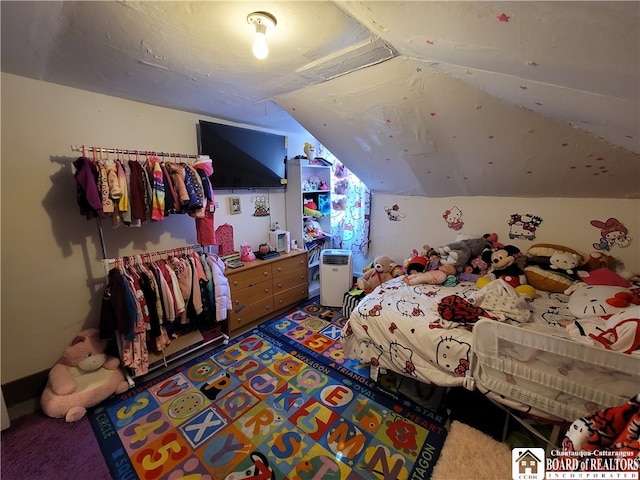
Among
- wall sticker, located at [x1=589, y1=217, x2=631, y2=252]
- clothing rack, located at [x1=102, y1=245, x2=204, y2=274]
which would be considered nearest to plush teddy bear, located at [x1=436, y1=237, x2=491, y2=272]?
wall sticker, located at [x1=589, y1=217, x2=631, y2=252]

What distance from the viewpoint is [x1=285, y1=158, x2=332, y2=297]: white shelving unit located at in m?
3.31

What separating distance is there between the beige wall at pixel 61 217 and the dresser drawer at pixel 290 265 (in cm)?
106

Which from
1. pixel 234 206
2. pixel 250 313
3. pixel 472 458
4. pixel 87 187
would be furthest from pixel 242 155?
pixel 472 458

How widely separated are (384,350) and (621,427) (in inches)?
44.0

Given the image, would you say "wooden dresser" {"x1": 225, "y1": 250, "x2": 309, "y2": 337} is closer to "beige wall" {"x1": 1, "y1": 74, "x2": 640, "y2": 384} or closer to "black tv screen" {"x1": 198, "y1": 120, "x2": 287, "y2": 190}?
"beige wall" {"x1": 1, "y1": 74, "x2": 640, "y2": 384}

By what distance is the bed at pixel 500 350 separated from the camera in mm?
1118

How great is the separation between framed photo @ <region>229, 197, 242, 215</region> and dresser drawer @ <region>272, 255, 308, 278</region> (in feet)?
2.39

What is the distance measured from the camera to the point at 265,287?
9.65 ft

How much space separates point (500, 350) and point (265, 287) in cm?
220

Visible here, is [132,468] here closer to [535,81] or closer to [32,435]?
[32,435]

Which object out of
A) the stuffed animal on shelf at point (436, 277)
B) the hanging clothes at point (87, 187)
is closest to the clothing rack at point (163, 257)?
the hanging clothes at point (87, 187)

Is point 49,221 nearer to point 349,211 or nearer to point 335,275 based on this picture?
point 335,275

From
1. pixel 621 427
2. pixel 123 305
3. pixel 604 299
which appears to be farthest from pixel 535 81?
pixel 123 305

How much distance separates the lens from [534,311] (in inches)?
73.2
